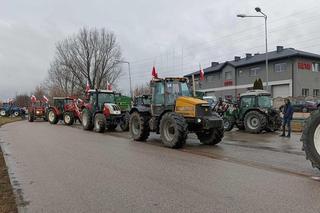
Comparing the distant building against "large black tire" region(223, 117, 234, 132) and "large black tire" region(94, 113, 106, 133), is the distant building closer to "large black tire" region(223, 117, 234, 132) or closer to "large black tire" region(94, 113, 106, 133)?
"large black tire" region(223, 117, 234, 132)

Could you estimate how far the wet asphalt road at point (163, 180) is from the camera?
21.3 ft

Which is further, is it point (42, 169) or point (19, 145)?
point (19, 145)

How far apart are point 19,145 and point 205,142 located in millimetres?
6894

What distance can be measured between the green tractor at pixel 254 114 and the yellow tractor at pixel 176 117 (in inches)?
233

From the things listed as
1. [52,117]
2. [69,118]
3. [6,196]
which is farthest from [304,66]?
[6,196]

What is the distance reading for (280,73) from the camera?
166ft

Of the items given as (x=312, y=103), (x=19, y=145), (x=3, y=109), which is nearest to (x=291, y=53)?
(x=312, y=103)

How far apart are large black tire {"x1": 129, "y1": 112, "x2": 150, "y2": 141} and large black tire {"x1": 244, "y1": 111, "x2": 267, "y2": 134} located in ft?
21.5

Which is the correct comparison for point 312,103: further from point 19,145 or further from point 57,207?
point 57,207

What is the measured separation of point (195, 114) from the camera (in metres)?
13.9

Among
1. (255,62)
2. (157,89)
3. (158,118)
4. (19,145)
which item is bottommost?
(19,145)

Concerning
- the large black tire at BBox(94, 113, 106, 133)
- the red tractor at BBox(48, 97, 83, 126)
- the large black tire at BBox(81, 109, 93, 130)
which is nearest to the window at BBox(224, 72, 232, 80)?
the red tractor at BBox(48, 97, 83, 126)

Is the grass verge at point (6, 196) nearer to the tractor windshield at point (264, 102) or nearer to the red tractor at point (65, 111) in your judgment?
the tractor windshield at point (264, 102)

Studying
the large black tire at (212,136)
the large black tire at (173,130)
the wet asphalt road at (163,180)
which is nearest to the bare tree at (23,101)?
the large black tire at (212,136)
